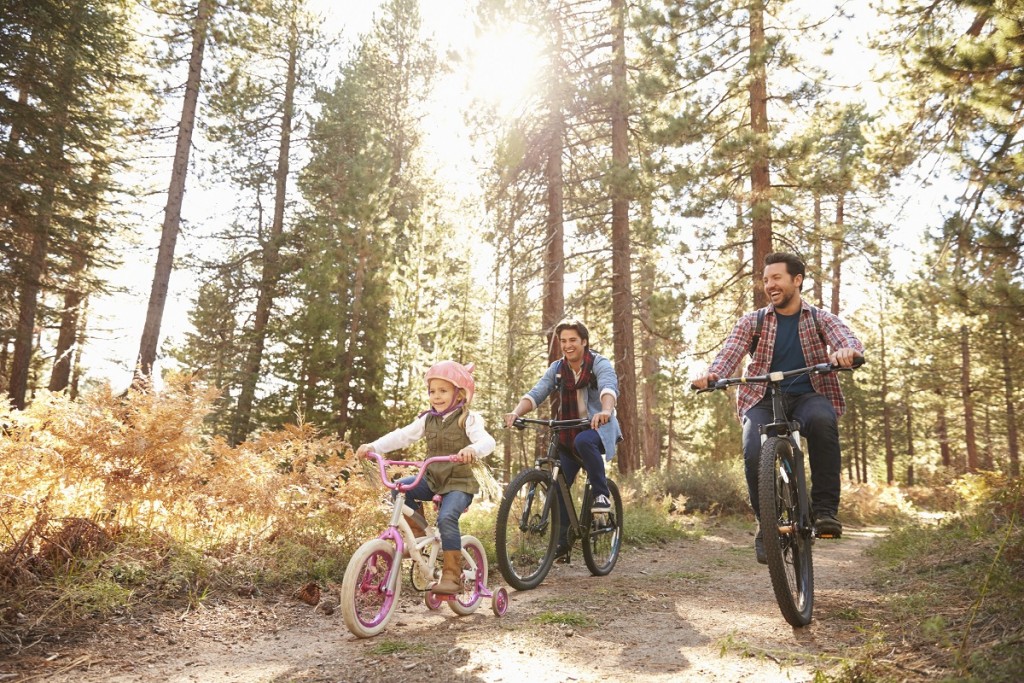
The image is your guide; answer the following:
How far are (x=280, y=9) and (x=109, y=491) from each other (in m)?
14.7

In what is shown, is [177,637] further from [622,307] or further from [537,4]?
[537,4]

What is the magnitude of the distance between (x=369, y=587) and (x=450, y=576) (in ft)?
1.84

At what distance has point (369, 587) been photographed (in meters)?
4.11

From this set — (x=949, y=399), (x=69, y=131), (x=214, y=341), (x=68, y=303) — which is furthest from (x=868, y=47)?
(x=949, y=399)

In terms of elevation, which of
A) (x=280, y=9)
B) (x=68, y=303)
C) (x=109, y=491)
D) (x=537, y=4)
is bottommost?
(x=109, y=491)

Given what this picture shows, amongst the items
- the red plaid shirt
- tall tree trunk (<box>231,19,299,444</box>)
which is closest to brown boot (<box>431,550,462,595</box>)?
the red plaid shirt

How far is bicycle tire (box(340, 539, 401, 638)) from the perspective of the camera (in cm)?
386

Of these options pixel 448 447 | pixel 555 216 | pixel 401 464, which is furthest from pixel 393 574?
pixel 555 216

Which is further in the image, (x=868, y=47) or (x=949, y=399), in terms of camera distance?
(x=949, y=399)

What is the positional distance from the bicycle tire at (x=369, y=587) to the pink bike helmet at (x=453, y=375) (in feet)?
3.81

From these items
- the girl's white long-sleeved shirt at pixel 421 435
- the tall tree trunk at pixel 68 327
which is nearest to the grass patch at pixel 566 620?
the girl's white long-sleeved shirt at pixel 421 435

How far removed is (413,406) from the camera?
53.1ft

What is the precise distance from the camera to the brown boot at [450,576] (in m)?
4.36

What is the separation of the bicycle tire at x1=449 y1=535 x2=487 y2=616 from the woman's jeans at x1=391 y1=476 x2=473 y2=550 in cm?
29
